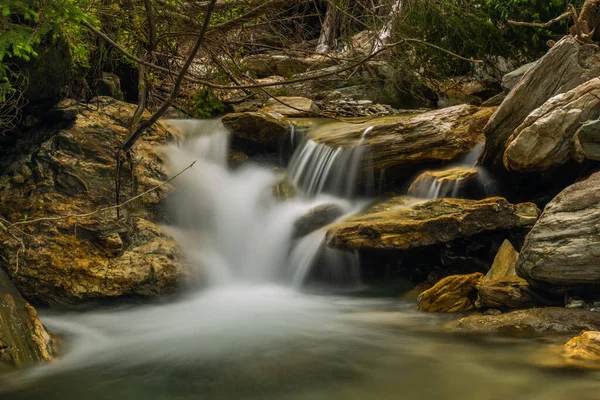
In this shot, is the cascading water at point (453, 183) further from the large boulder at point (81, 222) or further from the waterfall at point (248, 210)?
the large boulder at point (81, 222)

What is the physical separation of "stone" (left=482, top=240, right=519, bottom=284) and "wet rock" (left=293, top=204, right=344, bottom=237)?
7.81 ft

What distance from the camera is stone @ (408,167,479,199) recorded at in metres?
6.34

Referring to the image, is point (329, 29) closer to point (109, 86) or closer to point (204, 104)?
point (204, 104)

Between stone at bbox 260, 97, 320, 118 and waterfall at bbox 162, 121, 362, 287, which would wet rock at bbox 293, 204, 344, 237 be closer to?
waterfall at bbox 162, 121, 362, 287

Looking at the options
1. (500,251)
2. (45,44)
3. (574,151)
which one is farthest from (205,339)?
(574,151)

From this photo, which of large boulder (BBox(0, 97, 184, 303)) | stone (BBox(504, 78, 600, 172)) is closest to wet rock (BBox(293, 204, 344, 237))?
large boulder (BBox(0, 97, 184, 303))

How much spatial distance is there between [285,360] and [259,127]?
551cm

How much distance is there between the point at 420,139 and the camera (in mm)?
7227

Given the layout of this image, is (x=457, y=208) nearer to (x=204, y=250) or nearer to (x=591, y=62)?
(x=591, y=62)

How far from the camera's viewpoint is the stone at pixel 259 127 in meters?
8.50

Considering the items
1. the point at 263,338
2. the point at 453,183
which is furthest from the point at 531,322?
the point at 453,183

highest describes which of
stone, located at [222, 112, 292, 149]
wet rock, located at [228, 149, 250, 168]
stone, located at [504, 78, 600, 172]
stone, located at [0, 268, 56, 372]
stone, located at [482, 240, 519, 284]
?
stone, located at [222, 112, 292, 149]

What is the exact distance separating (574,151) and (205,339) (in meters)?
4.43

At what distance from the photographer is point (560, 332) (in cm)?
387
